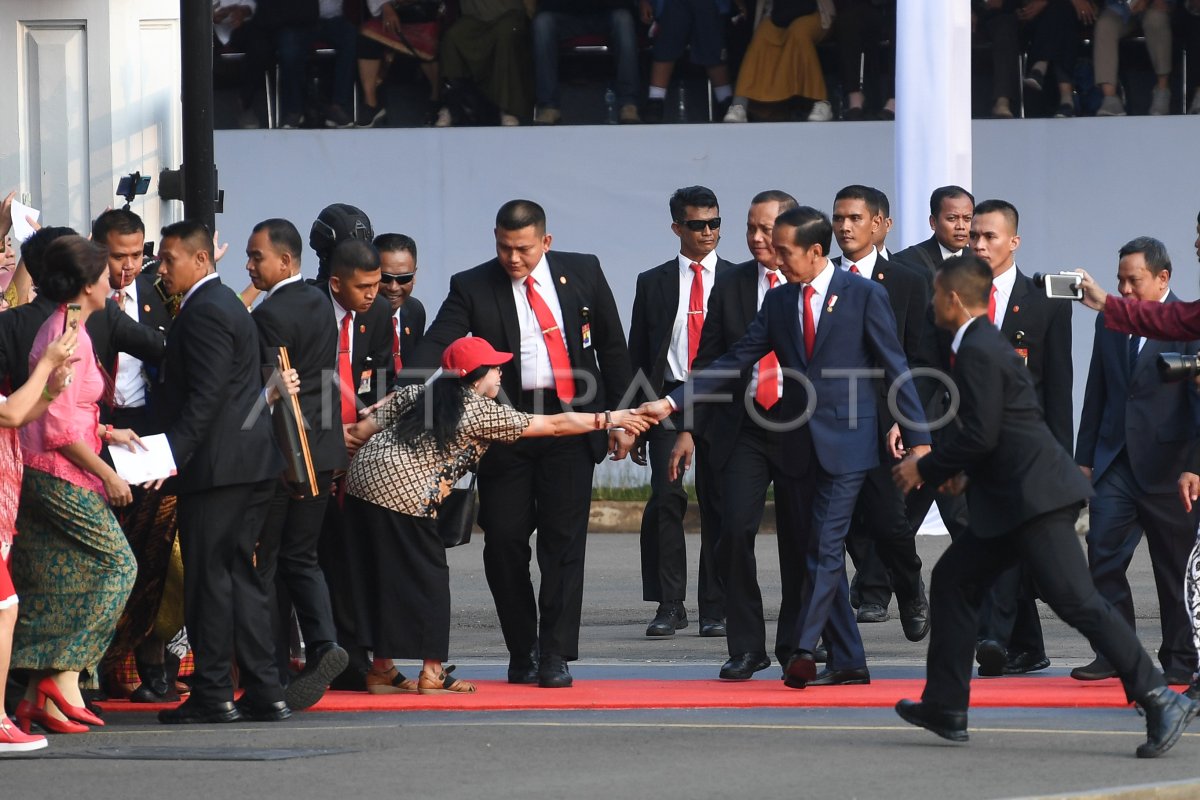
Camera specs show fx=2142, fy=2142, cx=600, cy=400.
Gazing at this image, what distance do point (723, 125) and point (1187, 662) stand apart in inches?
397

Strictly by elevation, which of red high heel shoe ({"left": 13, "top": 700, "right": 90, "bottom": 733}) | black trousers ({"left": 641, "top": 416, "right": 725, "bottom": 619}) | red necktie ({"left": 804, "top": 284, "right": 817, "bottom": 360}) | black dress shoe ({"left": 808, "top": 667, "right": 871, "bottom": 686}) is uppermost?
red necktie ({"left": 804, "top": 284, "right": 817, "bottom": 360})

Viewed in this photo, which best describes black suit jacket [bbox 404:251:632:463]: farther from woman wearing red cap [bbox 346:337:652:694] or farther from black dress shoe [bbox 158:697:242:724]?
black dress shoe [bbox 158:697:242:724]

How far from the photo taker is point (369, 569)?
9016mm

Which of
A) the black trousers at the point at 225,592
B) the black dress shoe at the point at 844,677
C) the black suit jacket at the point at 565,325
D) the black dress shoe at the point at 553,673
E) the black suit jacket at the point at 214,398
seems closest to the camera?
the black suit jacket at the point at 214,398

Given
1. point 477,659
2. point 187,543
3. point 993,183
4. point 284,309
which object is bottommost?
point 477,659

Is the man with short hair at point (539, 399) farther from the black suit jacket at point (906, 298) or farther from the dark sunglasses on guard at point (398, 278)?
the black suit jacket at point (906, 298)

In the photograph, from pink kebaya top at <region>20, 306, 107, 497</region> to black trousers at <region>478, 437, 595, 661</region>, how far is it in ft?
6.35

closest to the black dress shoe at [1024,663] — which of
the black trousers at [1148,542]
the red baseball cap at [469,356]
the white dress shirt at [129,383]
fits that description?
the black trousers at [1148,542]

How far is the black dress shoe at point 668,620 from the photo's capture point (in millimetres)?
11086

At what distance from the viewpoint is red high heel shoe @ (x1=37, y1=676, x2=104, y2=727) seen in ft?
26.6

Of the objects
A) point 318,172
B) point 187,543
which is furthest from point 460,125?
point 187,543

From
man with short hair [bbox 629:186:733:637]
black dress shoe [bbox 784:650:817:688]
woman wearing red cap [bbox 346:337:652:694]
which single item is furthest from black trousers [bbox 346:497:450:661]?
man with short hair [bbox 629:186:733:637]

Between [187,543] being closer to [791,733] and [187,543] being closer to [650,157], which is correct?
[791,733]

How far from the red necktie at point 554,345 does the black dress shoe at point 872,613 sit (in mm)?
2780
